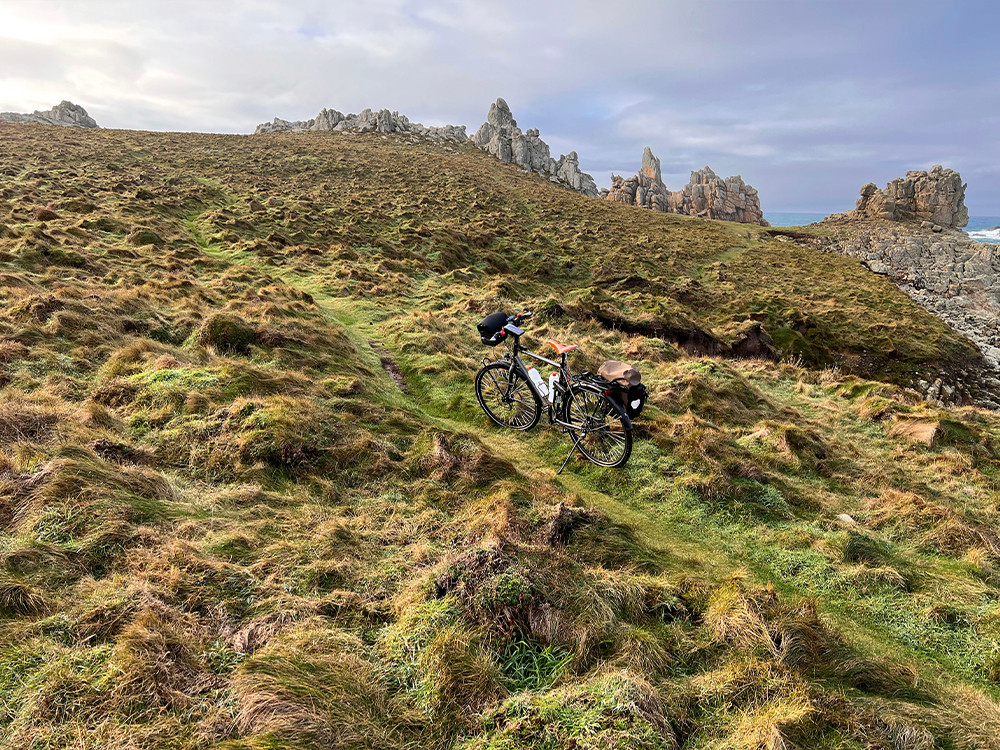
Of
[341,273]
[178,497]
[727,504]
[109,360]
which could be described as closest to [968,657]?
[727,504]

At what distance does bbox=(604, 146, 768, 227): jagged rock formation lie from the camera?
296 ft

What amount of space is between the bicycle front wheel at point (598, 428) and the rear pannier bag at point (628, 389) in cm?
16

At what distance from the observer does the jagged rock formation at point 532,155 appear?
8872cm

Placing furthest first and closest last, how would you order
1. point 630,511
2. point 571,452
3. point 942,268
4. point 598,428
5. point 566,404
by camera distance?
1. point 942,268
2. point 566,404
3. point 571,452
4. point 598,428
5. point 630,511

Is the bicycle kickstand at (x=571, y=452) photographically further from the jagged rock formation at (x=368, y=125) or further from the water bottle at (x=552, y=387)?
the jagged rock formation at (x=368, y=125)

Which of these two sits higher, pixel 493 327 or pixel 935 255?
pixel 935 255

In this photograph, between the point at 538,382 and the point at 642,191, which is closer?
the point at 538,382

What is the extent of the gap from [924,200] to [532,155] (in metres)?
69.3

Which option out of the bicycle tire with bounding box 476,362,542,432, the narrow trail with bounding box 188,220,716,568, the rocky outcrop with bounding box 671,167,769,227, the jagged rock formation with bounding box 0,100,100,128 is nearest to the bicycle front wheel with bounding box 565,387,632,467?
the narrow trail with bounding box 188,220,716,568

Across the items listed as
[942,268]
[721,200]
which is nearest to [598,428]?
[942,268]

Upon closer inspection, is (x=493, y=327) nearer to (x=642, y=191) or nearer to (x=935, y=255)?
(x=935, y=255)

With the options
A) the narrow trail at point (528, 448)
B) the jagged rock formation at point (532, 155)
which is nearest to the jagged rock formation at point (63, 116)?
the jagged rock formation at point (532, 155)

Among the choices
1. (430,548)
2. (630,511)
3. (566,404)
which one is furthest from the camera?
(566,404)

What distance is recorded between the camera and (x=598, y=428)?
8125mm
